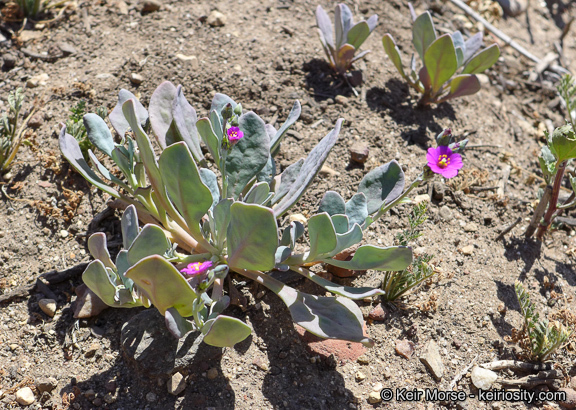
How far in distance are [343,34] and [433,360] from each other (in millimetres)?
2383

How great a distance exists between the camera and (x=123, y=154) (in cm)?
254

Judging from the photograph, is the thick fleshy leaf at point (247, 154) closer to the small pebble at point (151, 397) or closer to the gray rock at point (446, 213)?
the small pebble at point (151, 397)

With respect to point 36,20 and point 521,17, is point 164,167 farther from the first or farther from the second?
point 521,17

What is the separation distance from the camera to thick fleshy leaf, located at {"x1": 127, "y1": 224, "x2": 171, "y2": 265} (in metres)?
1.99

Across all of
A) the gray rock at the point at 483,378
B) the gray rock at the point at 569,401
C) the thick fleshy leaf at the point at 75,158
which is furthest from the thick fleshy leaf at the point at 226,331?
the gray rock at the point at 569,401

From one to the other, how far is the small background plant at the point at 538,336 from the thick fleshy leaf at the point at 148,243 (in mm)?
1790

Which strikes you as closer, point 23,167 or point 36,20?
point 23,167

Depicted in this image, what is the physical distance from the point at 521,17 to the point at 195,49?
3.60 metres

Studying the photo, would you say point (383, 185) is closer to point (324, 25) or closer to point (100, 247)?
point (100, 247)

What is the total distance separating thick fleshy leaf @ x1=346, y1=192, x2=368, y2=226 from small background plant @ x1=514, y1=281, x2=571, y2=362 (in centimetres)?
88

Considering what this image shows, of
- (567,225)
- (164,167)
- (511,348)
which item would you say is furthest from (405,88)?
(164,167)

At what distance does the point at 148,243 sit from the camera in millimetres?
2037

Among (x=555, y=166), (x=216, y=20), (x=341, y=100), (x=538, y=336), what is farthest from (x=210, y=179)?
(x=216, y=20)

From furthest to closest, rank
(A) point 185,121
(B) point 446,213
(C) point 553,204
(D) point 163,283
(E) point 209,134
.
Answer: (B) point 446,213 < (C) point 553,204 < (A) point 185,121 < (E) point 209,134 < (D) point 163,283
